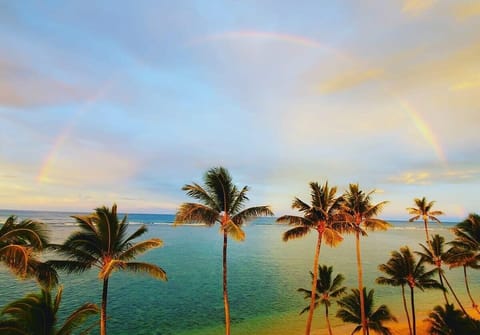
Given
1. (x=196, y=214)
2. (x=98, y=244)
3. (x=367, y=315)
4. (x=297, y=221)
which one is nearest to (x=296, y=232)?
(x=297, y=221)

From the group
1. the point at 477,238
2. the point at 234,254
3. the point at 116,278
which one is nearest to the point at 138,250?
the point at 477,238

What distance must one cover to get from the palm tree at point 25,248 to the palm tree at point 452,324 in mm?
31557

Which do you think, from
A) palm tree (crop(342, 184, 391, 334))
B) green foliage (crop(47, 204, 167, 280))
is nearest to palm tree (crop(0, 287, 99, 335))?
green foliage (crop(47, 204, 167, 280))

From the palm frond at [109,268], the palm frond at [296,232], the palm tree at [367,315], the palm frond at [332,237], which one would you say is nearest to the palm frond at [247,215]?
the palm frond at [296,232]

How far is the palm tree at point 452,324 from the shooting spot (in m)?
25.9

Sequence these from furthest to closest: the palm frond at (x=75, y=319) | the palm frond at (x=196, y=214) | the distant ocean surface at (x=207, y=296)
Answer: the distant ocean surface at (x=207, y=296), the palm frond at (x=196, y=214), the palm frond at (x=75, y=319)

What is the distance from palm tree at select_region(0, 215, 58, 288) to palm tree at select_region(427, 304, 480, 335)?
3156 centimetres

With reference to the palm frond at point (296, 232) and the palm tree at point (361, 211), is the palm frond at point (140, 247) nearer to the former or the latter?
the palm frond at point (296, 232)

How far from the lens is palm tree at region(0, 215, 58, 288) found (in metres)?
12.7

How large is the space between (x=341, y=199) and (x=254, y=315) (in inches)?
1060

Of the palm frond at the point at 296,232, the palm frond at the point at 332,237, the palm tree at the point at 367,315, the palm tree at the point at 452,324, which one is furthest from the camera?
the palm tree at the point at 367,315

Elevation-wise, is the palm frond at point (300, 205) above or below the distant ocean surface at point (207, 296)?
above

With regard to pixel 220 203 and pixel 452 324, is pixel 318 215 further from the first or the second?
pixel 452 324

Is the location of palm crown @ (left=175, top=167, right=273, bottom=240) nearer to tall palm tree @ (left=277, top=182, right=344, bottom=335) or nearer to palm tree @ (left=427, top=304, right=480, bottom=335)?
tall palm tree @ (left=277, top=182, right=344, bottom=335)
